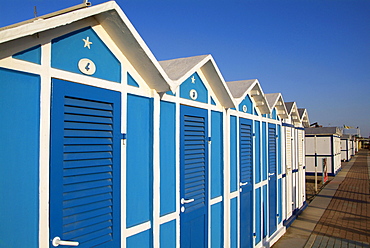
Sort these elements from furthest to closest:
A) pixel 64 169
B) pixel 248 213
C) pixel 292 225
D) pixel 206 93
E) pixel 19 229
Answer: pixel 292 225
pixel 248 213
pixel 206 93
pixel 64 169
pixel 19 229

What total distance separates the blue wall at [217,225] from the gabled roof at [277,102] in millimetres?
3621

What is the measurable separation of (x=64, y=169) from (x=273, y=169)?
6.59 meters

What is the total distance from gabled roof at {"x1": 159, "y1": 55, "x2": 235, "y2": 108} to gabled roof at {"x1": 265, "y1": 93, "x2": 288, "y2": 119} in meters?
3.15

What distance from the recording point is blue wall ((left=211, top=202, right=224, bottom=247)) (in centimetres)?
499

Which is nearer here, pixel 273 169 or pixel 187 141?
pixel 187 141

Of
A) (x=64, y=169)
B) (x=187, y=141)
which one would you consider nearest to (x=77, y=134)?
(x=64, y=169)

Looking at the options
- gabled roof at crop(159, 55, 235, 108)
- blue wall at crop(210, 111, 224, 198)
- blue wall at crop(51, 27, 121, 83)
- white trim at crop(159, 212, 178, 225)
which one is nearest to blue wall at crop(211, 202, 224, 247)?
blue wall at crop(210, 111, 224, 198)

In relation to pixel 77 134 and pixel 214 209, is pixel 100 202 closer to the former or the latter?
pixel 77 134

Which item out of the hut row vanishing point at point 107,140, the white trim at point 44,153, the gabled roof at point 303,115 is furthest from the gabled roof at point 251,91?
the gabled roof at point 303,115

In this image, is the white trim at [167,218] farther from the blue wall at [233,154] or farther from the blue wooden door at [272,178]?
the blue wooden door at [272,178]

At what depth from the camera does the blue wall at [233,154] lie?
5652mm

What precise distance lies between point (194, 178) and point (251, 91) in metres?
2.99

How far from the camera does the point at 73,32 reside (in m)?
Answer: 2.70

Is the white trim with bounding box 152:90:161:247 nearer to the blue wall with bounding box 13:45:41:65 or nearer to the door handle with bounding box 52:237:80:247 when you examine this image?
the door handle with bounding box 52:237:80:247
